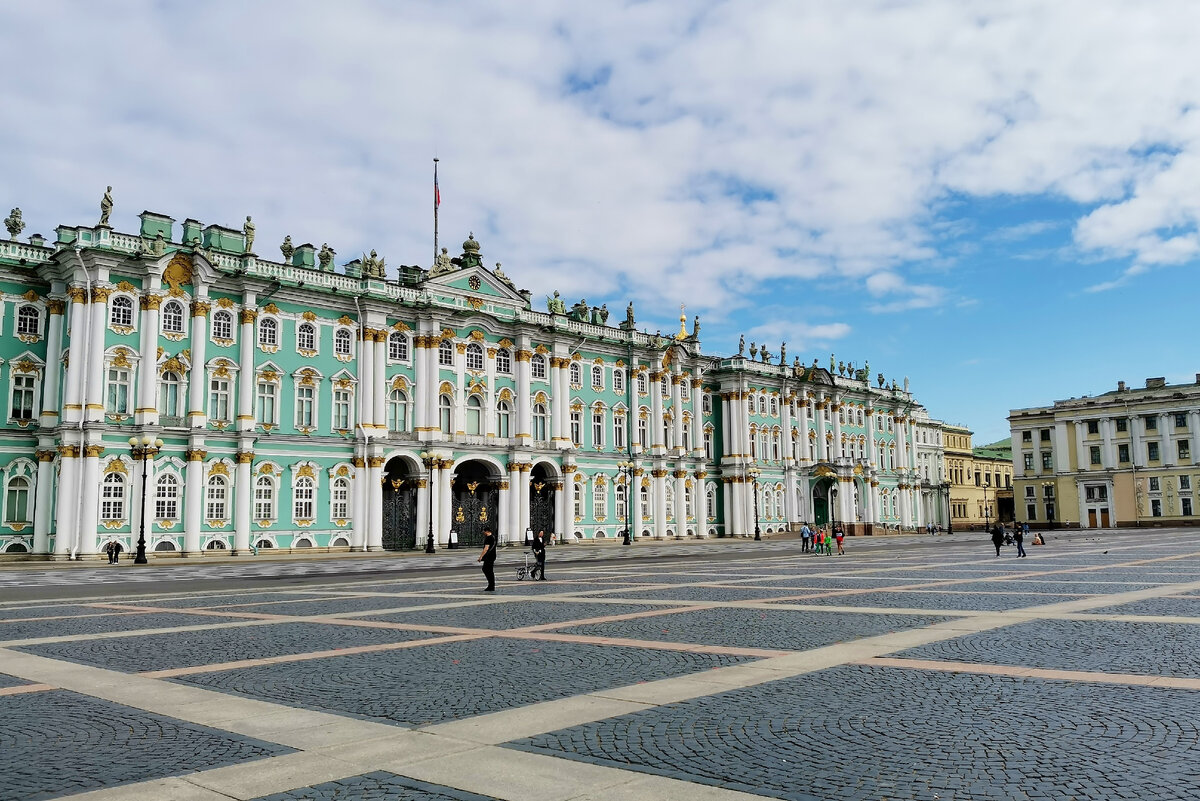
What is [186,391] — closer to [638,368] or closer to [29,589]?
[29,589]

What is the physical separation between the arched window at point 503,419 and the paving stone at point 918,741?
Answer: 54831 mm

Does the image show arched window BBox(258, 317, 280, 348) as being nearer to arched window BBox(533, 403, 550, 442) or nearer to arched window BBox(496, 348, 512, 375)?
arched window BBox(496, 348, 512, 375)

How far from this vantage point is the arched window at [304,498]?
2128 inches

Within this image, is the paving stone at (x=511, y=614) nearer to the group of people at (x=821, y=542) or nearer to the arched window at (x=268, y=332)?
the group of people at (x=821, y=542)

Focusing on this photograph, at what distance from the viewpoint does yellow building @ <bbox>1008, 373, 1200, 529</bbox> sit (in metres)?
106

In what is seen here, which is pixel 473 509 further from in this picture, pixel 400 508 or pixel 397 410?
pixel 397 410

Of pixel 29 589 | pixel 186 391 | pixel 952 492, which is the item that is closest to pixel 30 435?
pixel 186 391

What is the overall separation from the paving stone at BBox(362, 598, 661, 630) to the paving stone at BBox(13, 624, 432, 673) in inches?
62.2

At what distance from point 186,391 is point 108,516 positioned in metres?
7.54

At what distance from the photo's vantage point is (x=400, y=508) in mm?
58719

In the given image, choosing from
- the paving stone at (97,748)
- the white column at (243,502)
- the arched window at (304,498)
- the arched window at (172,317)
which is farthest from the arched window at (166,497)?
the paving stone at (97,748)

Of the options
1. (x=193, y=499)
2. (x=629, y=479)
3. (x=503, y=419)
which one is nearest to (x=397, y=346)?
(x=503, y=419)

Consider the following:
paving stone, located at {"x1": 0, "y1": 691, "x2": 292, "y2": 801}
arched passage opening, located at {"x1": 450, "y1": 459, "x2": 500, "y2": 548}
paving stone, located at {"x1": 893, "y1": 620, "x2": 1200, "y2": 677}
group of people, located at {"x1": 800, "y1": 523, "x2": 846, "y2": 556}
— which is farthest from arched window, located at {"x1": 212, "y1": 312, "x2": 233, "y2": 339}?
paving stone, located at {"x1": 893, "y1": 620, "x2": 1200, "y2": 677}

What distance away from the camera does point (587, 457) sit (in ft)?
228
